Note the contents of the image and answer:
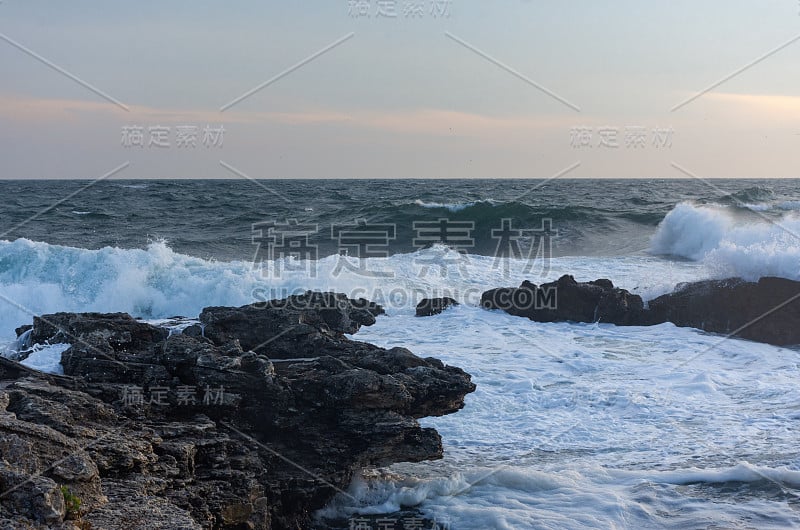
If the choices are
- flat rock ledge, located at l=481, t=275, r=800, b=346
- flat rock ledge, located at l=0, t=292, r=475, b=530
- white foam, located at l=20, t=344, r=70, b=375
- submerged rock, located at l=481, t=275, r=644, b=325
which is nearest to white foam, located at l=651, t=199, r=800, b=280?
flat rock ledge, located at l=481, t=275, r=800, b=346

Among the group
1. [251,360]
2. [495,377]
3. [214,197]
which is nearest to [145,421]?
[251,360]

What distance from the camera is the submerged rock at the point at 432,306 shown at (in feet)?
41.8

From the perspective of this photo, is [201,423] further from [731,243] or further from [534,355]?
[731,243]

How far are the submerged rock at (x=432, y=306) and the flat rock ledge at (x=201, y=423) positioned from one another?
17.9 feet

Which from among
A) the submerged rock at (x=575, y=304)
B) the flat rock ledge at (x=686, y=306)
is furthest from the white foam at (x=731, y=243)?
the submerged rock at (x=575, y=304)

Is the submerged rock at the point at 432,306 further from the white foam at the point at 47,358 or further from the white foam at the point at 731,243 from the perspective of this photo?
the white foam at the point at 47,358

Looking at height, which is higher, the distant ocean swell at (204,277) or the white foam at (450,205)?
the white foam at (450,205)

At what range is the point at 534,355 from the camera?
33.7 feet

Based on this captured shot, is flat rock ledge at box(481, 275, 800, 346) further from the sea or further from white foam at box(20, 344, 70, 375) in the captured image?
white foam at box(20, 344, 70, 375)

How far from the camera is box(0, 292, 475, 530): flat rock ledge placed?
4113 millimetres

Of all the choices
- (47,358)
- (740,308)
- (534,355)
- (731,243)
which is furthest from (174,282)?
(731,243)

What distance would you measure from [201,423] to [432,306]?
772 centimetres

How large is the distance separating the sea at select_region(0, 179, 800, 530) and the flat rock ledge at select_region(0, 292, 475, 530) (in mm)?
478

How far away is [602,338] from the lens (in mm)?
11516
